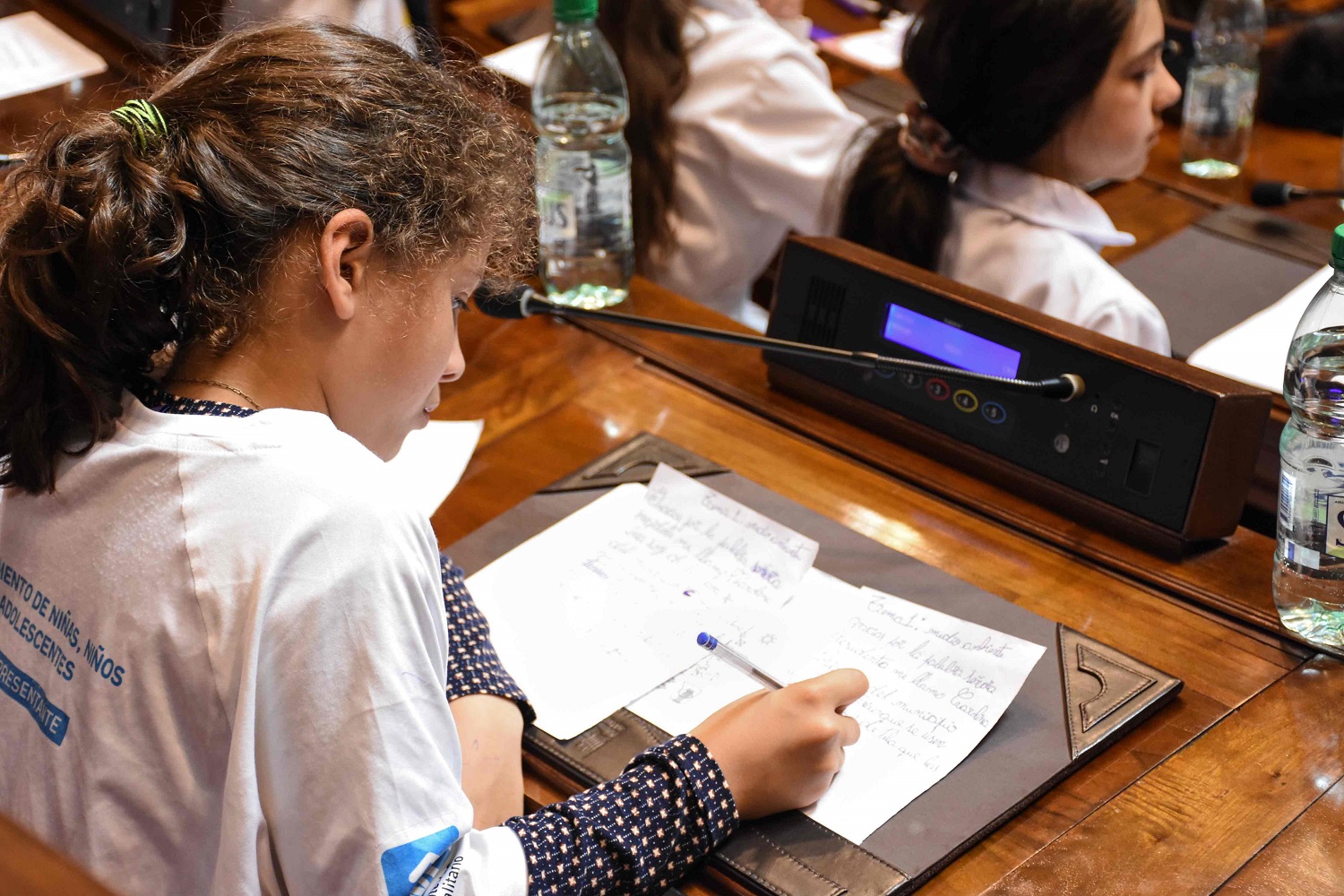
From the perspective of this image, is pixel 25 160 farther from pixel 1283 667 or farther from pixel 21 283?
pixel 1283 667

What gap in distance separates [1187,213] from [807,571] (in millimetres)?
1029

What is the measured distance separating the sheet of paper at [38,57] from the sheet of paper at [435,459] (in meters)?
1.19

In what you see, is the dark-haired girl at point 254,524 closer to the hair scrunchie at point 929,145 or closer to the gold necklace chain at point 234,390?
the gold necklace chain at point 234,390

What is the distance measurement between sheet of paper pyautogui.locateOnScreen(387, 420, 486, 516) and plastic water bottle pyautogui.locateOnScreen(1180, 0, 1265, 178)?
3.98 feet

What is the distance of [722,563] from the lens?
1.06m

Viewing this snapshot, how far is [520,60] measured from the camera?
2061mm

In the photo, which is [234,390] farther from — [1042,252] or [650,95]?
[650,95]

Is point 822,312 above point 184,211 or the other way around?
the other way around

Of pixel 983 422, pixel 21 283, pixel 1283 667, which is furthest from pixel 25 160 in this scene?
pixel 1283 667

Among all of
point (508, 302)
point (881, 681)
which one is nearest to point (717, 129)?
point (508, 302)

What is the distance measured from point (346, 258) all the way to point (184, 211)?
0.30 ft

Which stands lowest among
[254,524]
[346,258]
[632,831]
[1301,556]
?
[632,831]

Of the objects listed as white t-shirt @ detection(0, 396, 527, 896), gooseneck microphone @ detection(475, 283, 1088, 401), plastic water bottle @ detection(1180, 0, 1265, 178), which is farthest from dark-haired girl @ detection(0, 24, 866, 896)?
plastic water bottle @ detection(1180, 0, 1265, 178)

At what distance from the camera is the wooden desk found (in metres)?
0.81
